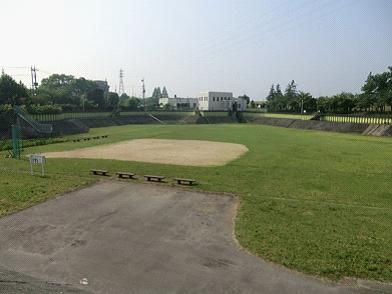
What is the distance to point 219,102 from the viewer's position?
10638cm

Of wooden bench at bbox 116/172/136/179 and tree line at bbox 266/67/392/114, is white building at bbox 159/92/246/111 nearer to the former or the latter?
tree line at bbox 266/67/392/114

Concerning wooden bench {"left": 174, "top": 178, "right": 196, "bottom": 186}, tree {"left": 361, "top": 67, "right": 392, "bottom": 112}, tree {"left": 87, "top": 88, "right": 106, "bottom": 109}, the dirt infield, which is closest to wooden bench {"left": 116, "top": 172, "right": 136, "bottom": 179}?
wooden bench {"left": 174, "top": 178, "right": 196, "bottom": 186}

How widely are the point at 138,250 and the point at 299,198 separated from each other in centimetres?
734

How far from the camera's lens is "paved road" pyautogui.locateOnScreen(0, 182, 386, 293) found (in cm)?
720

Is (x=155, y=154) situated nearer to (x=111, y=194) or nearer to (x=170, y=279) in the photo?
(x=111, y=194)

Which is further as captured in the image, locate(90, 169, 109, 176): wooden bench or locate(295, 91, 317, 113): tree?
locate(295, 91, 317, 113): tree

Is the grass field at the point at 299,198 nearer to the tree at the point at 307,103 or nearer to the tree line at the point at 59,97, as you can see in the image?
the tree line at the point at 59,97

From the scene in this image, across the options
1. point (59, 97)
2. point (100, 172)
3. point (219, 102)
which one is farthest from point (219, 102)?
point (100, 172)

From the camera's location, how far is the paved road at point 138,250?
7.20m

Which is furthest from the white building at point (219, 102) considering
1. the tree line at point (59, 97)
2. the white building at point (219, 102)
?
the tree line at point (59, 97)

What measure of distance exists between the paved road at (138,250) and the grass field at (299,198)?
0.64 m

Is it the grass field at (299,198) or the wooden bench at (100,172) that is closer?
the grass field at (299,198)

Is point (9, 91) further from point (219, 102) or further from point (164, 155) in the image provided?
point (219, 102)

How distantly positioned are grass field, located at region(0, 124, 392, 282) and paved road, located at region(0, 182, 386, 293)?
25.1 inches
